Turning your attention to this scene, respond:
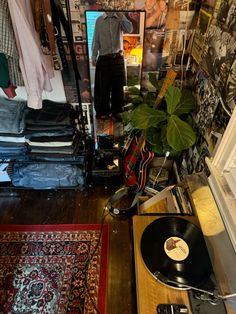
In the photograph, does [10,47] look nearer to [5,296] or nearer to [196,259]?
[196,259]

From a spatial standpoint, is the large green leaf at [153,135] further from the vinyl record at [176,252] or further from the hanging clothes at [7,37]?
the hanging clothes at [7,37]

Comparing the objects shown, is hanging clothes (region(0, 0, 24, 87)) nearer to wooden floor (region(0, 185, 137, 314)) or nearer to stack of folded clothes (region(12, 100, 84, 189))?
stack of folded clothes (region(12, 100, 84, 189))

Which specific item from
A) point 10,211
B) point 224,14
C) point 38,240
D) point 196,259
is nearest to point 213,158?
point 196,259

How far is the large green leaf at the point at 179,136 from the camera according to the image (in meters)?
1.03

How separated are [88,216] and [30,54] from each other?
117 centimetres

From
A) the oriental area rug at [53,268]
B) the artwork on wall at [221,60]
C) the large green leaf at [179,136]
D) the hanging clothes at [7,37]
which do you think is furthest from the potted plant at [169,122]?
the oriental area rug at [53,268]

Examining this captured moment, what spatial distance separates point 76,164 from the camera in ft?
5.69

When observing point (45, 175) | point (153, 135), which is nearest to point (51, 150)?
point (45, 175)

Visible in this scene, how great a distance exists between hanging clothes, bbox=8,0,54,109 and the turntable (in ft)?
3.00

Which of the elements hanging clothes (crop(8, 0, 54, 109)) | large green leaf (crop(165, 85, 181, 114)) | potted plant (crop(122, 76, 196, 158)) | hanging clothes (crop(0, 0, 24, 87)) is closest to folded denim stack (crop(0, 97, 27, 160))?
hanging clothes (crop(8, 0, 54, 109))

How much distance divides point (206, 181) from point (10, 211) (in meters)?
1.50

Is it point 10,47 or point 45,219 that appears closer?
point 10,47

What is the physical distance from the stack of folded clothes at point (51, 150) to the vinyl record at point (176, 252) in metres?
0.98

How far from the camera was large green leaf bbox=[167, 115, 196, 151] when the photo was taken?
103cm
